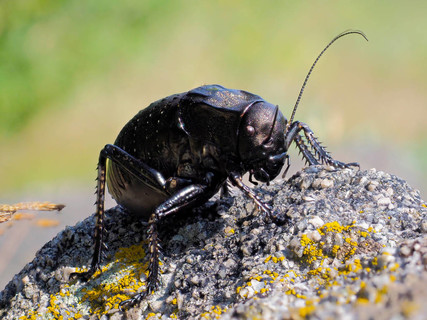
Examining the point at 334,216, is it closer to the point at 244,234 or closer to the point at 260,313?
the point at 244,234

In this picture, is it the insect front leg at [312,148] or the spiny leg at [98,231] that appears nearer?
the spiny leg at [98,231]

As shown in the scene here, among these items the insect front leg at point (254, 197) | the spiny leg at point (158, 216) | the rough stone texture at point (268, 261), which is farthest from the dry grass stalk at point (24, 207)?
the insect front leg at point (254, 197)

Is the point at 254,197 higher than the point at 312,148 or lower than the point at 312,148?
lower

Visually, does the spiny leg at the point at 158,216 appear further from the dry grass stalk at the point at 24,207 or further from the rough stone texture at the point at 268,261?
the dry grass stalk at the point at 24,207

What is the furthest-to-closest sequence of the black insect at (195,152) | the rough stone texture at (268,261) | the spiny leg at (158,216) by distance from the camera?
the black insect at (195,152) < the spiny leg at (158,216) < the rough stone texture at (268,261)

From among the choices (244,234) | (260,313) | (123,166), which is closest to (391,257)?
(260,313)

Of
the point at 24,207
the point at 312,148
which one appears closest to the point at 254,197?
the point at 312,148

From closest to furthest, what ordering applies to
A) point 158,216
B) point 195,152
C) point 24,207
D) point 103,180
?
point 158,216
point 195,152
point 103,180
point 24,207

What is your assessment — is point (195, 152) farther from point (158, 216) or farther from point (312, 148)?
point (312, 148)

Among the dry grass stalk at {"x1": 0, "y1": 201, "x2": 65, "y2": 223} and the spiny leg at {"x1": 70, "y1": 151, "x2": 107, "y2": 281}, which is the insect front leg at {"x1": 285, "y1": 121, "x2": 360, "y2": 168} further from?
the dry grass stalk at {"x1": 0, "y1": 201, "x2": 65, "y2": 223}
